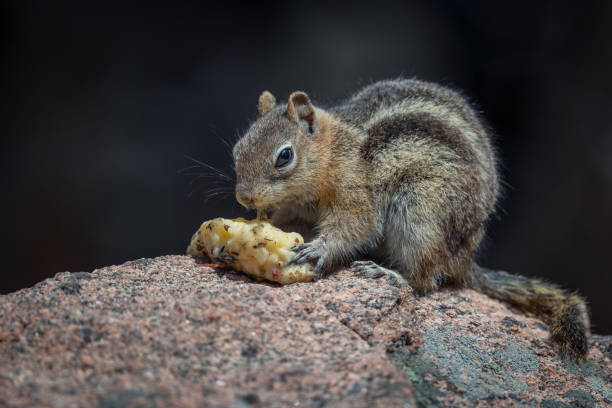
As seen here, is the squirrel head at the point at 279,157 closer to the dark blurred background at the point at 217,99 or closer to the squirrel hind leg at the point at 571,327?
the squirrel hind leg at the point at 571,327

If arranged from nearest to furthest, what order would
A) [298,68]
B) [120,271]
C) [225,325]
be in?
[225,325] < [120,271] < [298,68]

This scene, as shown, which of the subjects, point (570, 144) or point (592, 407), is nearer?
point (592, 407)

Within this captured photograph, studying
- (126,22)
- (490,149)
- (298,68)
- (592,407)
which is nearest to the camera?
(592,407)

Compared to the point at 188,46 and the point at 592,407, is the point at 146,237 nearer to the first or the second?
the point at 188,46

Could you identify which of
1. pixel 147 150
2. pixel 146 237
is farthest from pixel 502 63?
pixel 146 237

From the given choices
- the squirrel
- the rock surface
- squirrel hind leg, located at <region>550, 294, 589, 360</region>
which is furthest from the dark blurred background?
the rock surface

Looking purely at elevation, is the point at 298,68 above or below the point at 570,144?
above

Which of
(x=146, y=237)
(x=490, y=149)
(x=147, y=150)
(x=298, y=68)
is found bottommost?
(x=146, y=237)

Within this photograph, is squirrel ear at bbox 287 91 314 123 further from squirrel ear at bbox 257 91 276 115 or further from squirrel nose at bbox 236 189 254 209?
squirrel nose at bbox 236 189 254 209
